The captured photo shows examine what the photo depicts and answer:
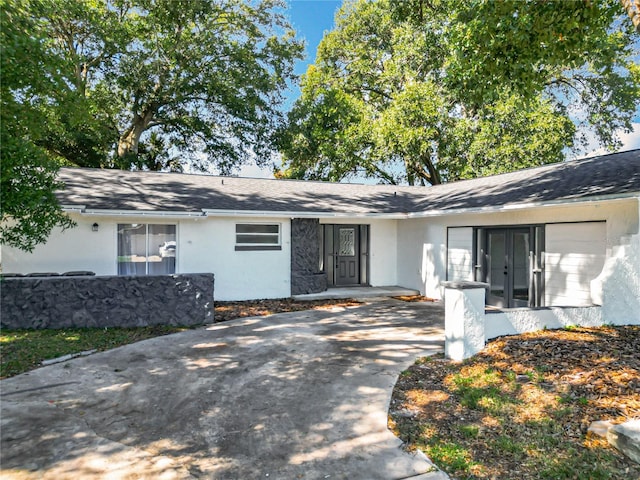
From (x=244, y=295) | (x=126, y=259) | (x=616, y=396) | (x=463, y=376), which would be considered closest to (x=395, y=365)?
(x=463, y=376)

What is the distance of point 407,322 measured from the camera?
8.59 metres

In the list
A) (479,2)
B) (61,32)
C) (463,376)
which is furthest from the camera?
(61,32)

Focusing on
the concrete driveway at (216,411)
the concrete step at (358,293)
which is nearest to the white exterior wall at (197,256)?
the concrete step at (358,293)

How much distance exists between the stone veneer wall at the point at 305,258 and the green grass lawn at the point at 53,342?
4383mm

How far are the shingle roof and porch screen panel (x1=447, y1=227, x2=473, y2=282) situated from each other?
811 millimetres

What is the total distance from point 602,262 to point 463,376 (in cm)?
446

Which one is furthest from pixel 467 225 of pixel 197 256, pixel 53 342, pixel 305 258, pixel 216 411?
pixel 53 342

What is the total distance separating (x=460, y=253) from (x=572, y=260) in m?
3.11

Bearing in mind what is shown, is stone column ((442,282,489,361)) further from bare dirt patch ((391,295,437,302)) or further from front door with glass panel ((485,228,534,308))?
bare dirt patch ((391,295,437,302))

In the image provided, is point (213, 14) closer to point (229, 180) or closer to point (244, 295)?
point (229, 180)

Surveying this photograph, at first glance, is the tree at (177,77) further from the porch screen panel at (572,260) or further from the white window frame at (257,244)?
the porch screen panel at (572,260)

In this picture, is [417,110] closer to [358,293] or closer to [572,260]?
[358,293]

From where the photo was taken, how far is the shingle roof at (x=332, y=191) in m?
8.51

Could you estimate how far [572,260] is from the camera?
8.04m
